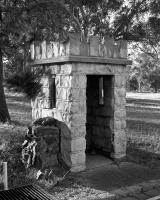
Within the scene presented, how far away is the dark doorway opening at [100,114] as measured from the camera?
7020mm

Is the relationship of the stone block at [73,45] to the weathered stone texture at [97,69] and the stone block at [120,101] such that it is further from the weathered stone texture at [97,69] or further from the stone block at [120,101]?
the stone block at [120,101]

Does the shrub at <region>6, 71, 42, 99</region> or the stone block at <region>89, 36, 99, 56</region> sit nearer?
the stone block at <region>89, 36, 99, 56</region>

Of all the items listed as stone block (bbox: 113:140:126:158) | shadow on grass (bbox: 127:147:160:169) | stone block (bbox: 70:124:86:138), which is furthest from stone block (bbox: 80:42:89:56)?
shadow on grass (bbox: 127:147:160:169)

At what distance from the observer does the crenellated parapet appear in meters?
5.97

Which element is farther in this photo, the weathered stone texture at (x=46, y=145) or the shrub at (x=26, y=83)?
the shrub at (x=26, y=83)

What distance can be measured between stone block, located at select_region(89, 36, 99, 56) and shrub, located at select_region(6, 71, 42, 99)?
1.40 m

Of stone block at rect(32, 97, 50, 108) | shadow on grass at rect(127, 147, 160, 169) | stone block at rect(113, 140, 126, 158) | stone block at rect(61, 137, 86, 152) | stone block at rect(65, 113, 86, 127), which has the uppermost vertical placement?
stone block at rect(32, 97, 50, 108)

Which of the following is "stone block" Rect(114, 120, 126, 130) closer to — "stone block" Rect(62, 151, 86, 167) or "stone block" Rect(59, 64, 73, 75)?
"stone block" Rect(62, 151, 86, 167)

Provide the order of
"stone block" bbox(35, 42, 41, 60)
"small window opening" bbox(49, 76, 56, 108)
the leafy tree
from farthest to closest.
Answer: the leafy tree < "stone block" bbox(35, 42, 41, 60) < "small window opening" bbox(49, 76, 56, 108)

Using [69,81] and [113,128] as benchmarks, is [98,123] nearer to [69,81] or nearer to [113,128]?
[113,128]

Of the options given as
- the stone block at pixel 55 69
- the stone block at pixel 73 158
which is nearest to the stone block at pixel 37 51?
the stone block at pixel 55 69

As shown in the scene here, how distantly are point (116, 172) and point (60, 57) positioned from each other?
2622mm

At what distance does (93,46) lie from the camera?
20.6 feet

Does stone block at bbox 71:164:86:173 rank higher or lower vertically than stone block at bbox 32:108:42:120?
lower
